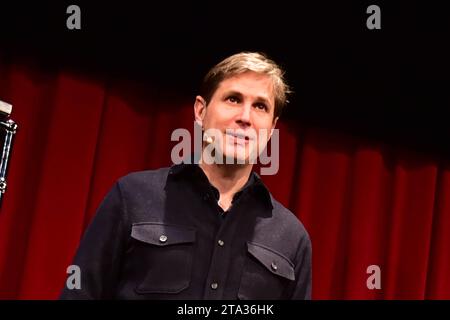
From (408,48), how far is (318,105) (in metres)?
0.44

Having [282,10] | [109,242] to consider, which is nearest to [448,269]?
[282,10]

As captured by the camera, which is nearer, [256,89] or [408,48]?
[256,89]

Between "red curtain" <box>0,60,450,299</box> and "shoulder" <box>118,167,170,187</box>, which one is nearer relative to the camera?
"shoulder" <box>118,167,170,187</box>

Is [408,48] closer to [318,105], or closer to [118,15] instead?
[318,105]

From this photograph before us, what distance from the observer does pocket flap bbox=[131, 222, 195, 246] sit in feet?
3.72

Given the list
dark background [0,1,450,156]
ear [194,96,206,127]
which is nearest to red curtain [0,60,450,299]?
dark background [0,1,450,156]

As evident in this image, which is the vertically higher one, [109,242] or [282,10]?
[282,10]

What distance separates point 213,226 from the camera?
46.9 inches

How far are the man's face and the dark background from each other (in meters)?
0.96

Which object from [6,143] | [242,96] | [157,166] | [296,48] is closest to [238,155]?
[242,96]

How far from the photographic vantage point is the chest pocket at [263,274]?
1.17 meters

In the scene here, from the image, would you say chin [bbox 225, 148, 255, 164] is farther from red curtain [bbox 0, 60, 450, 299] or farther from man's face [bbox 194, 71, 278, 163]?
red curtain [bbox 0, 60, 450, 299]

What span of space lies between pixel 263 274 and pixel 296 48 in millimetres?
1367

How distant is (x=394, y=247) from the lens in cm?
269
